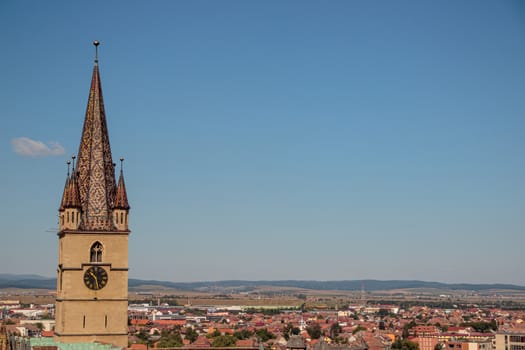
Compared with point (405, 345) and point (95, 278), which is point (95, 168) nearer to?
point (95, 278)

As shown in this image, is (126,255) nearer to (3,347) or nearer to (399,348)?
(3,347)

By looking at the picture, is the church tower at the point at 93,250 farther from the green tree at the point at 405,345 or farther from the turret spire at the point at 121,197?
the green tree at the point at 405,345

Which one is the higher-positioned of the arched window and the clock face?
the arched window

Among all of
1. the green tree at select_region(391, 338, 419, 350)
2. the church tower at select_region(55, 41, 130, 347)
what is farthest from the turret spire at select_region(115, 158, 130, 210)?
the green tree at select_region(391, 338, 419, 350)

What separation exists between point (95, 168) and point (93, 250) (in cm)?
499

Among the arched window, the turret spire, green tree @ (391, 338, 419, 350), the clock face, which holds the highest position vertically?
the turret spire

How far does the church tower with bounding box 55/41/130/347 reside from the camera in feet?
189

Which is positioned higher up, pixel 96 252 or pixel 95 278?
pixel 96 252

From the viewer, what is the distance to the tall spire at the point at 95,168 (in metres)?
59.1

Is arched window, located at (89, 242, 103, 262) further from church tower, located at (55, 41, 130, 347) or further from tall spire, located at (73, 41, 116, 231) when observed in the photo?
tall spire, located at (73, 41, 116, 231)

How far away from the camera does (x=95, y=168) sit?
59.8 metres

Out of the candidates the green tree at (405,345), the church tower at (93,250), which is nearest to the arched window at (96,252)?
the church tower at (93,250)

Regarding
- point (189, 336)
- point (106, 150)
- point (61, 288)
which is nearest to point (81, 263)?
point (61, 288)

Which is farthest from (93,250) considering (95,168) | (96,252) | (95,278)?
(95,168)
